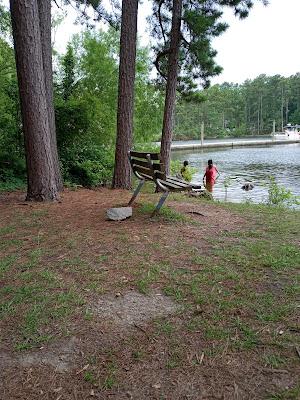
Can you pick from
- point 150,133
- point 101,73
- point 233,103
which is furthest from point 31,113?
point 233,103

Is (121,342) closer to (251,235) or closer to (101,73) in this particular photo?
(251,235)

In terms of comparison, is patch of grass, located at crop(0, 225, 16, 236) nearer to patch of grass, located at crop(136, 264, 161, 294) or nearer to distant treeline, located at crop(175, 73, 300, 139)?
patch of grass, located at crop(136, 264, 161, 294)

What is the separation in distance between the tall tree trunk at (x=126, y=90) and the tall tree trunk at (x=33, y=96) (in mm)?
1894

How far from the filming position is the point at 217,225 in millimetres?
4242

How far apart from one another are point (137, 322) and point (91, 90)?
11.3m

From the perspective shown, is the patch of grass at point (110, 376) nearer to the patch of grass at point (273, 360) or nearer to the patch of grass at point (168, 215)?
the patch of grass at point (273, 360)

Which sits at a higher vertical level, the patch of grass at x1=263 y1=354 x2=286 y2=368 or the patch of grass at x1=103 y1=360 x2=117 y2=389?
the patch of grass at x1=263 y1=354 x2=286 y2=368

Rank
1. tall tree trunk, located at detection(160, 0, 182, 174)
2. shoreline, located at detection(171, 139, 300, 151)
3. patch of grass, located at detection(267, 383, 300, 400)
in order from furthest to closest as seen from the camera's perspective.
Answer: shoreline, located at detection(171, 139, 300, 151), tall tree trunk, located at detection(160, 0, 182, 174), patch of grass, located at detection(267, 383, 300, 400)

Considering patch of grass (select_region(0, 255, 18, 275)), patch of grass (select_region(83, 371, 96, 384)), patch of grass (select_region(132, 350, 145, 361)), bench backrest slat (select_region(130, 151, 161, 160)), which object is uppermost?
bench backrest slat (select_region(130, 151, 161, 160))

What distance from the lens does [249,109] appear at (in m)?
76.8

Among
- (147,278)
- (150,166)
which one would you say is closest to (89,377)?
(147,278)

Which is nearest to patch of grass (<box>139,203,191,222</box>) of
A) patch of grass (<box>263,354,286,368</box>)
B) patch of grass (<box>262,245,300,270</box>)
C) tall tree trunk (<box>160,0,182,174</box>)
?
patch of grass (<box>262,245,300,270</box>)

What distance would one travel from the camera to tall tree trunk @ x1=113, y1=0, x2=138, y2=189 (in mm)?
6617

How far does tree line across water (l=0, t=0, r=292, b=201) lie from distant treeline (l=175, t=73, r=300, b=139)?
177ft
